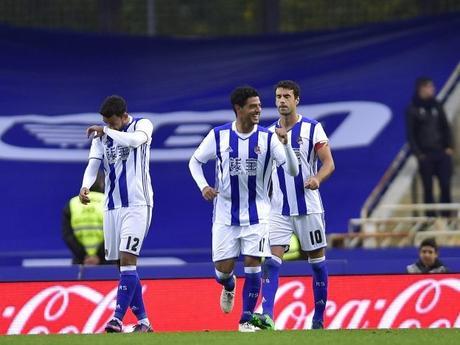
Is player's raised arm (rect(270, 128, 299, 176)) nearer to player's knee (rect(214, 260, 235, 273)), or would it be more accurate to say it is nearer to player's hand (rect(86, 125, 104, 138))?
player's knee (rect(214, 260, 235, 273))

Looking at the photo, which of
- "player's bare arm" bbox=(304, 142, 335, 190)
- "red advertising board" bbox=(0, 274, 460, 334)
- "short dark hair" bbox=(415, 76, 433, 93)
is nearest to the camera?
"player's bare arm" bbox=(304, 142, 335, 190)

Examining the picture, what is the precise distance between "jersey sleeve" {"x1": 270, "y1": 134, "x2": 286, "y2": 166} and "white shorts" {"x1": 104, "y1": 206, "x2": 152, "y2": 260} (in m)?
1.19

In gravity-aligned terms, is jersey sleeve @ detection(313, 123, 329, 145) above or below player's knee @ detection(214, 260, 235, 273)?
above

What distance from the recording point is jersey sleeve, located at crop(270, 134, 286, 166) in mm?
12805

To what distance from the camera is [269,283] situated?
13.2m

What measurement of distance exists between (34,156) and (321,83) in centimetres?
424

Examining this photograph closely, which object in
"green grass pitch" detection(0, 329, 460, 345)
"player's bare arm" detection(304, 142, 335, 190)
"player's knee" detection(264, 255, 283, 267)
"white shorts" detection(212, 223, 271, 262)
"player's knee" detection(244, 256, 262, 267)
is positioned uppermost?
"player's bare arm" detection(304, 142, 335, 190)

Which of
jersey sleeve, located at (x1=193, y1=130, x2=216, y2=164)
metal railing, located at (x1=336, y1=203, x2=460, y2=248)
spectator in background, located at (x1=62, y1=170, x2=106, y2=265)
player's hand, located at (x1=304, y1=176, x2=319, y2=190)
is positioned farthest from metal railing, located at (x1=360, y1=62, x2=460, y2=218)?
jersey sleeve, located at (x1=193, y1=130, x2=216, y2=164)

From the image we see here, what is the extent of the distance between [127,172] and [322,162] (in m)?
1.67

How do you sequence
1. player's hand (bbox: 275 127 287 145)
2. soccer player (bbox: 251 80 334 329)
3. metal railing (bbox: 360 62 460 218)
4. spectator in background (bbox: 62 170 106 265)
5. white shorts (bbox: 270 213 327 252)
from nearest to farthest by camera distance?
player's hand (bbox: 275 127 287 145) < soccer player (bbox: 251 80 334 329) < white shorts (bbox: 270 213 327 252) < spectator in background (bbox: 62 170 106 265) < metal railing (bbox: 360 62 460 218)

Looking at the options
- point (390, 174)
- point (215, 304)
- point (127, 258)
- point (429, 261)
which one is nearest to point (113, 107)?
point (127, 258)

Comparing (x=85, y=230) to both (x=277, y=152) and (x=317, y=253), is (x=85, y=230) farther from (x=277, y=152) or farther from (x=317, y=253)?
(x=277, y=152)

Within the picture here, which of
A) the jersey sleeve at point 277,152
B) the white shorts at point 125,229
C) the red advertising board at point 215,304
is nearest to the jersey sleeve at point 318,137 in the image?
the jersey sleeve at point 277,152

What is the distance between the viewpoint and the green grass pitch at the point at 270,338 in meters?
11.3
